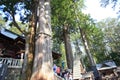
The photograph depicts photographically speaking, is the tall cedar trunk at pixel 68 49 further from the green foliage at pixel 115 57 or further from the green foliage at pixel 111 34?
the green foliage at pixel 111 34

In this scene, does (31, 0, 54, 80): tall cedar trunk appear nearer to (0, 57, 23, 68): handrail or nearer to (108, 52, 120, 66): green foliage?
(0, 57, 23, 68): handrail

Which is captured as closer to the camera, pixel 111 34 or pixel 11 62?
pixel 11 62

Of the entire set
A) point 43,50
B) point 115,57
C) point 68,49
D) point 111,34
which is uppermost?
point 111,34

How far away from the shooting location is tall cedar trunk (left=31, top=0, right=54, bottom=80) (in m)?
5.28

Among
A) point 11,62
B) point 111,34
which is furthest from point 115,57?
point 11,62

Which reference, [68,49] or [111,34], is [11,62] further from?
[111,34]

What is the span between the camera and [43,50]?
581 centimetres

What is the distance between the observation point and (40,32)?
6.25m

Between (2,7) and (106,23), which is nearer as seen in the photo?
(2,7)

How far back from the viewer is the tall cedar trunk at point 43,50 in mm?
5283

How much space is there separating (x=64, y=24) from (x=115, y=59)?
17116 mm

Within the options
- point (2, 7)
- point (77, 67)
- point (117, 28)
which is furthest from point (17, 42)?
point (117, 28)

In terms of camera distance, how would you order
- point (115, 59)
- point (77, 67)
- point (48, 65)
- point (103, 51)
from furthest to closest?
point (103, 51)
point (115, 59)
point (77, 67)
point (48, 65)

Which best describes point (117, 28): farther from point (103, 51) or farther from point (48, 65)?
point (48, 65)
